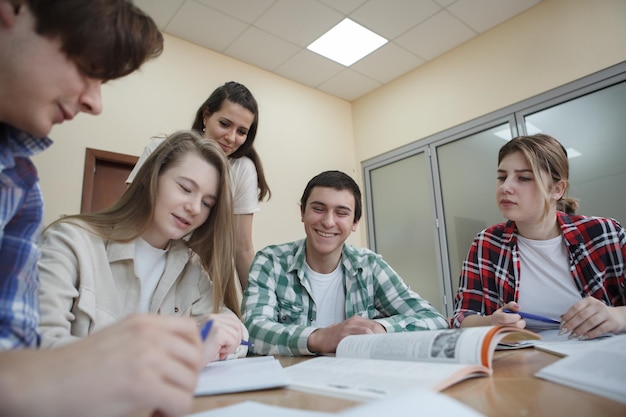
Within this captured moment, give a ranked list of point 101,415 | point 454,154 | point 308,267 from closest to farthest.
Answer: point 101,415, point 308,267, point 454,154

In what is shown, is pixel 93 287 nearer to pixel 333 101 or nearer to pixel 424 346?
pixel 424 346

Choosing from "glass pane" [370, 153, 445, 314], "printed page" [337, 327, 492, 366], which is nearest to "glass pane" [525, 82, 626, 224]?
"glass pane" [370, 153, 445, 314]

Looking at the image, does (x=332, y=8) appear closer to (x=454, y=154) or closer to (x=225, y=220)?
(x=454, y=154)

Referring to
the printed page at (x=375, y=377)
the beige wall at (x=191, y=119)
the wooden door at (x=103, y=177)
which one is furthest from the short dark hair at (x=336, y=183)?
the wooden door at (x=103, y=177)

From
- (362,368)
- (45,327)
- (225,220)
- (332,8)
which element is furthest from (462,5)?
(45,327)

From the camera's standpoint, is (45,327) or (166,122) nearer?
(45,327)

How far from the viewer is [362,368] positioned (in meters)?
0.63

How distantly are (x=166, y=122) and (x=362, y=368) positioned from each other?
252cm

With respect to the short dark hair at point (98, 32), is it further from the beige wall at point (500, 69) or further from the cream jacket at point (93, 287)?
the beige wall at point (500, 69)

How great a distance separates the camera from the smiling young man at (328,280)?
1221 mm

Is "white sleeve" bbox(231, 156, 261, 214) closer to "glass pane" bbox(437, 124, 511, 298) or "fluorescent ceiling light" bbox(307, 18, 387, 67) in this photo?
"fluorescent ceiling light" bbox(307, 18, 387, 67)

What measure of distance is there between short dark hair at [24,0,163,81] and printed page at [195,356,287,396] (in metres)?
0.46

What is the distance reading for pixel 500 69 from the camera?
112 inches

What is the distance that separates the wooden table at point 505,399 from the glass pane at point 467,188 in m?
2.47
